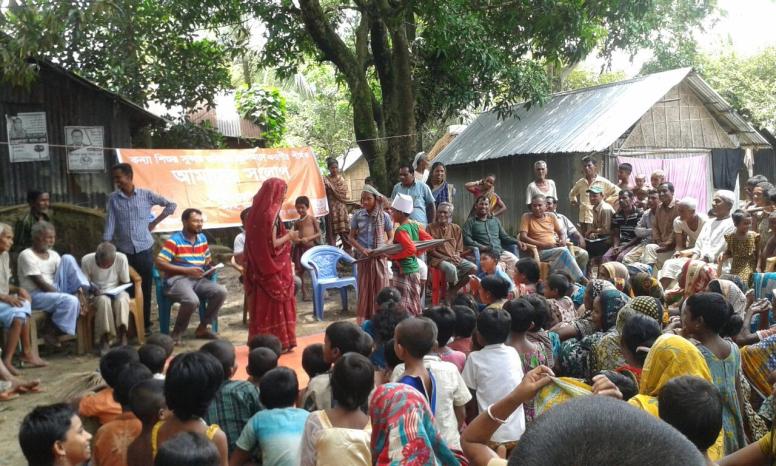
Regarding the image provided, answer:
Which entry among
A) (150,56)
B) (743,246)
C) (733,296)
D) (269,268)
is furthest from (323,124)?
(733,296)

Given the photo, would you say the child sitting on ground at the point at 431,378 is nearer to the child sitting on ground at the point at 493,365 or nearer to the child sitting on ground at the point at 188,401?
the child sitting on ground at the point at 493,365

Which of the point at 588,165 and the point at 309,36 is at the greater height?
the point at 309,36

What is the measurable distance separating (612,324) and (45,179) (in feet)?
32.7

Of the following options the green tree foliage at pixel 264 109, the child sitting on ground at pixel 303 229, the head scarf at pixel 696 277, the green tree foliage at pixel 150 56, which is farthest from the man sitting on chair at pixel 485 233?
the green tree foliage at pixel 264 109

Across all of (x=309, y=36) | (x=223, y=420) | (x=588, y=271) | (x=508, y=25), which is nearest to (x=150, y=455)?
(x=223, y=420)

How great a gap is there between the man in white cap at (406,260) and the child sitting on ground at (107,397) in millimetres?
3741

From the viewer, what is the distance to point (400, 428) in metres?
2.33

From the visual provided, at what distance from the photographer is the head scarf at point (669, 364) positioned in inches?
111

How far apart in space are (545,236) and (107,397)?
20.6ft

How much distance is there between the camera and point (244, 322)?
825 centimetres

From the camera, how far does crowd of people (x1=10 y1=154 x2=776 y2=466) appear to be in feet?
7.31

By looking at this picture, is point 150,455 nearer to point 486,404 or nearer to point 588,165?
point 486,404

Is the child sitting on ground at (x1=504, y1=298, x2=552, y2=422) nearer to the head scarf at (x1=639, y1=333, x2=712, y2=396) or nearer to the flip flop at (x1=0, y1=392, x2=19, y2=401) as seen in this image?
the head scarf at (x1=639, y1=333, x2=712, y2=396)

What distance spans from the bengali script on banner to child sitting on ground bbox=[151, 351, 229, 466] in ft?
21.6
